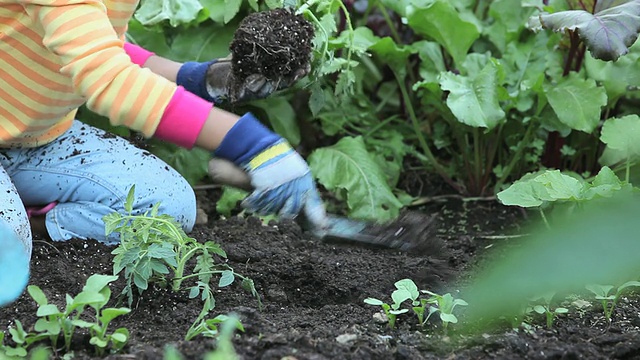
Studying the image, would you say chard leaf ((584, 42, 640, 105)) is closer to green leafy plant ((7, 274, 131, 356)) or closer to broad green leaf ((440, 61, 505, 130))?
broad green leaf ((440, 61, 505, 130))

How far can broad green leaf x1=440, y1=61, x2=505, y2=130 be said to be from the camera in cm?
226

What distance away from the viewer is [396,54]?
2463 millimetres

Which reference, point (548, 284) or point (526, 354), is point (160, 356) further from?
point (548, 284)

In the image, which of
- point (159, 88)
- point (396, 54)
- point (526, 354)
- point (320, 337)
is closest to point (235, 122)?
point (159, 88)

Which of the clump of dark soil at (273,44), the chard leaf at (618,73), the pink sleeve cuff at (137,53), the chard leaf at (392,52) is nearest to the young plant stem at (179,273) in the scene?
the clump of dark soil at (273,44)

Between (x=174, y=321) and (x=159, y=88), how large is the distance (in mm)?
433

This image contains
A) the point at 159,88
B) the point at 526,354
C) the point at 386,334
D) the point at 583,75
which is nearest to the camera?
the point at 526,354

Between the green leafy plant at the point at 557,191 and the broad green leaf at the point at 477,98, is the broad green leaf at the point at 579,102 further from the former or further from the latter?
the green leafy plant at the point at 557,191

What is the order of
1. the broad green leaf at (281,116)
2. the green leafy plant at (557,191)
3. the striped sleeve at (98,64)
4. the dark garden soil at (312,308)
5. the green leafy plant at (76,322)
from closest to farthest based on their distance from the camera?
the green leafy plant at (76,322), the dark garden soil at (312,308), the striped sleeve at (98,64), the green leafy plant at (557,191), the broad green leaf at (281,116)

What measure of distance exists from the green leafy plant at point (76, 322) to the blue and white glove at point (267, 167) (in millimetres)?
398

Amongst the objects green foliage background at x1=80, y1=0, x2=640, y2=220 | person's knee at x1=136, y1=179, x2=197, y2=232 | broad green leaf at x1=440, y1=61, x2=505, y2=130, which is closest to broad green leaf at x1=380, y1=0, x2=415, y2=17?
green foliage background at x1=80, y1=0, x2=640, y2=220

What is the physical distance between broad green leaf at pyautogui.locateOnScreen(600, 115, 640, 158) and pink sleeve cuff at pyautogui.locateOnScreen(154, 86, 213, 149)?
98 centimetres

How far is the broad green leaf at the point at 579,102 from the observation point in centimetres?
227

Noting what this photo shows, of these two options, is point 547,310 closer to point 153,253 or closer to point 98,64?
point 153,253
